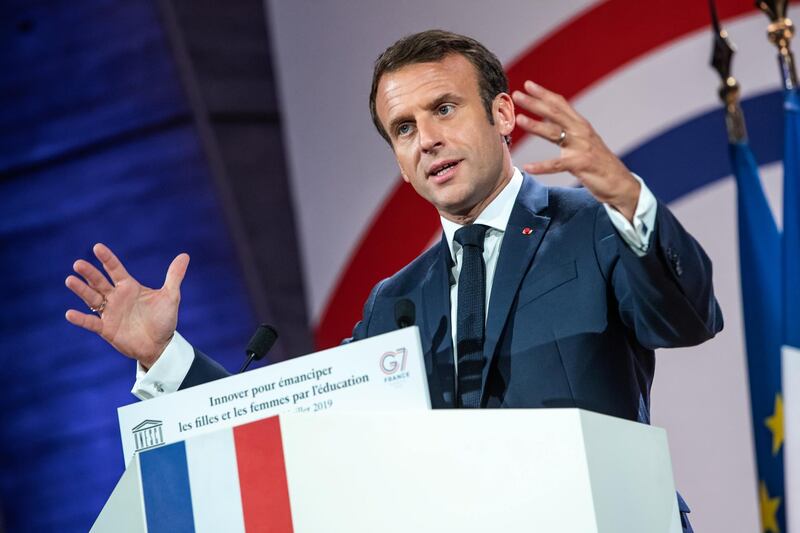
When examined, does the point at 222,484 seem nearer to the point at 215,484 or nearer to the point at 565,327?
the point at 215,484

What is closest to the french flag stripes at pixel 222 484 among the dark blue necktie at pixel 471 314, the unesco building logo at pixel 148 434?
the unesco building logo at pixel 148 434

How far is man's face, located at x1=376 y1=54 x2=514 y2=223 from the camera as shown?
211 cm

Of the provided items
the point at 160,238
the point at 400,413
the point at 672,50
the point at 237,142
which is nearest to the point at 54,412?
the point at 160,238

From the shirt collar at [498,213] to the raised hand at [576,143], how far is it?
0.50m

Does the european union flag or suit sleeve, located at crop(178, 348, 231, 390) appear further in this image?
the european union flag

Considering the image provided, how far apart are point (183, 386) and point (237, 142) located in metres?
2.27

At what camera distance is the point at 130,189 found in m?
4.25

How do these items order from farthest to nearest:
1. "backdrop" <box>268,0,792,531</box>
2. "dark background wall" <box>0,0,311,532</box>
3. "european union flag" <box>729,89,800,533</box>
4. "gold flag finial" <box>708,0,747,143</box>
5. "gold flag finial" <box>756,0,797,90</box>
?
"dark background wall" <box>0,0,311,532</box>
"backdrop" <box>268,0,792,531</box>
"gold flag finial" <box>708,0,747,143</box>
"gold flag finial" <box>756,0,797,90</box>
"european union flag" <box>729,89,800,533</box>

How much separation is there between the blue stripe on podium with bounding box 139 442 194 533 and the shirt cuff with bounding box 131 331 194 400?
556 millimetres

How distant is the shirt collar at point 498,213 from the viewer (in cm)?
211

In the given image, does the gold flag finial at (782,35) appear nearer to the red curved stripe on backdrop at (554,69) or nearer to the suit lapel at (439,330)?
the red curved stripe on backdrop at (554,69)

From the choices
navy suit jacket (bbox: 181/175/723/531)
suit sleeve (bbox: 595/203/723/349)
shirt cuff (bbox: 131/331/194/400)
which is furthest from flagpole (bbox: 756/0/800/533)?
shirt cuff (bbox: 131/331/194/400)

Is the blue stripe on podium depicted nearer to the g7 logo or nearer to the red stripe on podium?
the red stripe on podium

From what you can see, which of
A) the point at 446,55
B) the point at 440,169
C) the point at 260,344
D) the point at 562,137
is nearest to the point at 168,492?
the point at 260,344
